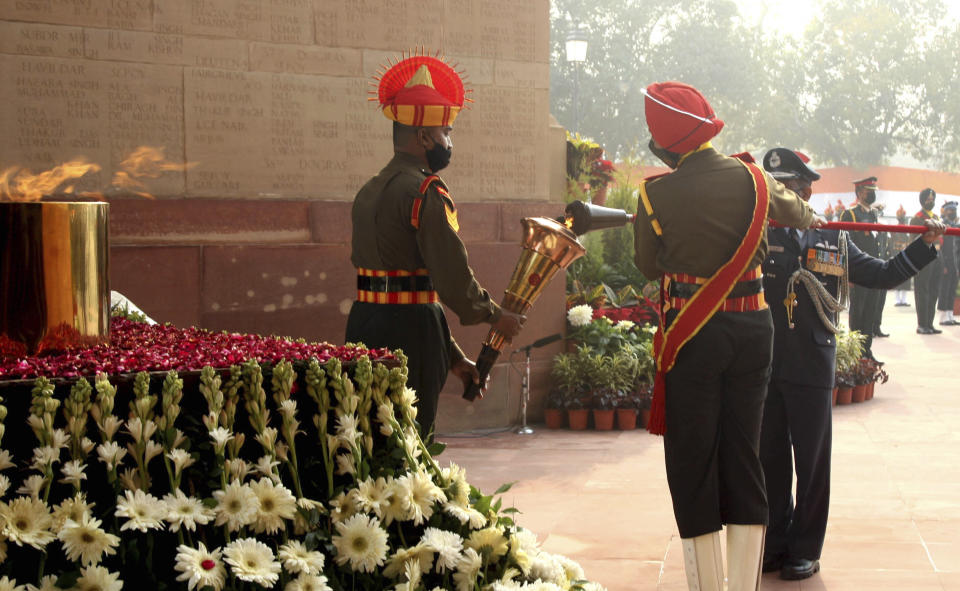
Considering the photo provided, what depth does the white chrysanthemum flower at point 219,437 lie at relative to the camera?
2.15 m

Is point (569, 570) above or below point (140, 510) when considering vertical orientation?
below

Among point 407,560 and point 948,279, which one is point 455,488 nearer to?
point 407,560

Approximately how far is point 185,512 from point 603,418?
6.90 metres

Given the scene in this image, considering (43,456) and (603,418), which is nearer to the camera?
(43,456)

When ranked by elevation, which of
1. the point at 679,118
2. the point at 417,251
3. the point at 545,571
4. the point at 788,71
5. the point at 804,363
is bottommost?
the point at 545,571

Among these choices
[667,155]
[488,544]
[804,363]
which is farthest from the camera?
[804,363]

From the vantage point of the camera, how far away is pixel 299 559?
2150 mm

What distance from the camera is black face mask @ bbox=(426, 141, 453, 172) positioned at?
15.5ft

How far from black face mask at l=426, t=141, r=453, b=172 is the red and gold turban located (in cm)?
10

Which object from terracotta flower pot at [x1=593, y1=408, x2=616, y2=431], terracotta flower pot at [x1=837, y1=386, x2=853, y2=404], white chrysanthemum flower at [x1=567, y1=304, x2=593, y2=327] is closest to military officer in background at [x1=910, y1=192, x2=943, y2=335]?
terracotta flower pot at [x1=837, y1=386, x2=853, y2=404]

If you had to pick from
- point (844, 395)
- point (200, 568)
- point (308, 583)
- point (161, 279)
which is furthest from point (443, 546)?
Answer: point (844, 395)

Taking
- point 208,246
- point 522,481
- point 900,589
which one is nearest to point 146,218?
point 208,246

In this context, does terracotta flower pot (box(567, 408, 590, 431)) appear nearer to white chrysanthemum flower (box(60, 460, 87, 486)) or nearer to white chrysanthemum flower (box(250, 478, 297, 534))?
white chrysanthemum flower (box(250, 478, 297, 534))

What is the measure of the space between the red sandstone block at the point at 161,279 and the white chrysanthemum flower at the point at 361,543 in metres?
5.24
